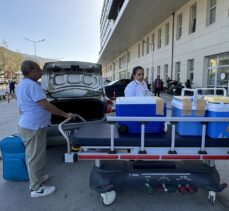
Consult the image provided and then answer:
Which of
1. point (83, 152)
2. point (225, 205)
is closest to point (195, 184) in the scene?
point (225, 205)

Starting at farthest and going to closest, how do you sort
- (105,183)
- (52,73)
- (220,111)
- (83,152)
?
1. (52,73)
2. (105,183)
3. (83,152)
4. (220,111)

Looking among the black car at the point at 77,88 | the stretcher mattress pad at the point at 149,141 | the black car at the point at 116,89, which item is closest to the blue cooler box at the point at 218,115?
the stretcher mattress pad at the point at 149,141

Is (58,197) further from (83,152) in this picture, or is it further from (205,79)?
(205,79)

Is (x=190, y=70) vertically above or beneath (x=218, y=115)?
above

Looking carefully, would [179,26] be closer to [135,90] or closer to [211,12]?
[211,12]

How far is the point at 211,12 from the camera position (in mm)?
13766

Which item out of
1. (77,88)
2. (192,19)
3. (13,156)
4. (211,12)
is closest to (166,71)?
(192,19)

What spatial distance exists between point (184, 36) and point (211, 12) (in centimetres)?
354

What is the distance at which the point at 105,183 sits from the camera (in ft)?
9.21

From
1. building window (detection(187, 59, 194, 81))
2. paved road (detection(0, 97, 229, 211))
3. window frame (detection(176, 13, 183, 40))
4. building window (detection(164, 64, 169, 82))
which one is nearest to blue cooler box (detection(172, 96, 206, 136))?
paved road (detection(0, 97, 229, 211))

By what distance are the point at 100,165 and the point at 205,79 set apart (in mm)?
13322

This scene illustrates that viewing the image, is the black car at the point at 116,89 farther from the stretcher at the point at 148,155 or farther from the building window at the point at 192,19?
the stretcher at the point at 148,155

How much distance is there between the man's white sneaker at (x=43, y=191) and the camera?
10.3 ft

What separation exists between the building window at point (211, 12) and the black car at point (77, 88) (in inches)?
436
